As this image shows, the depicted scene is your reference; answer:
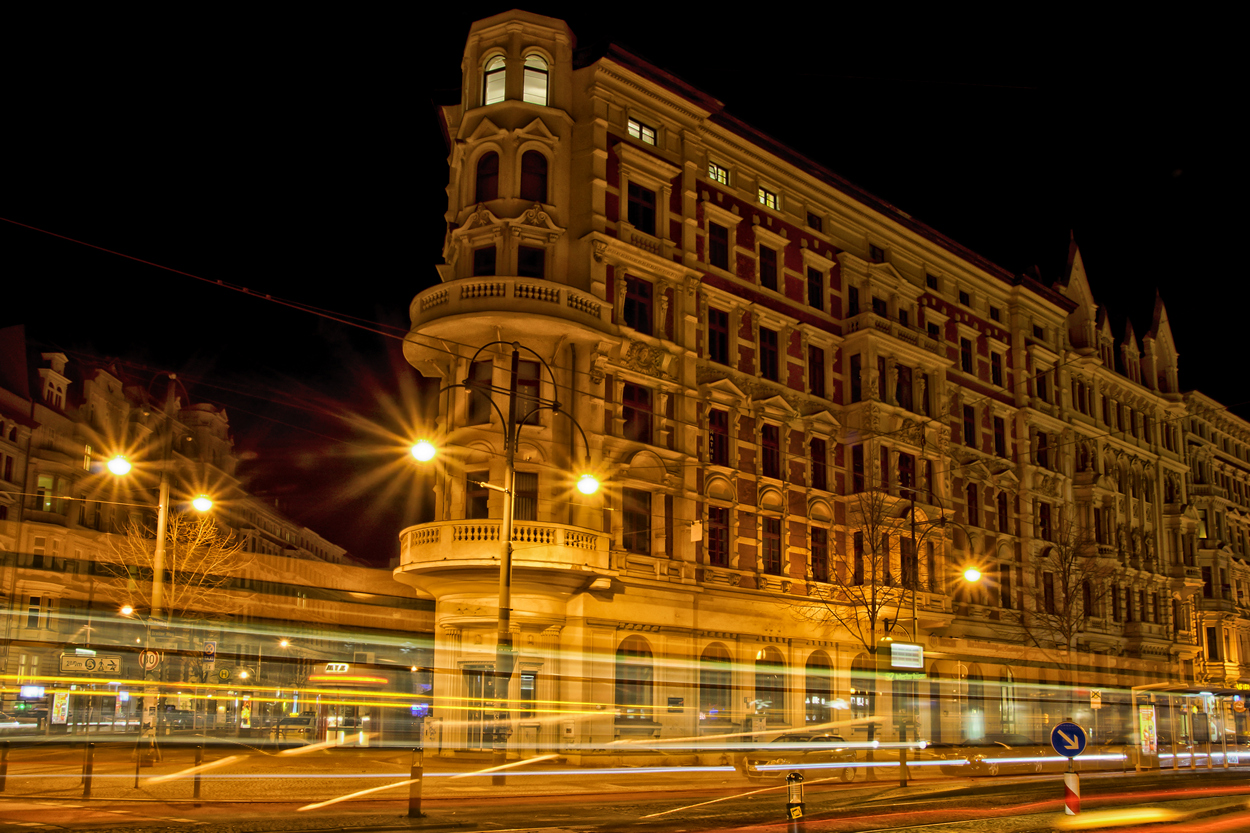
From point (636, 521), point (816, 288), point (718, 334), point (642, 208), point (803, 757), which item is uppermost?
point (642, 208)

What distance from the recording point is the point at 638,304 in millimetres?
34219

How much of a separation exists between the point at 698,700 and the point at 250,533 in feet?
155

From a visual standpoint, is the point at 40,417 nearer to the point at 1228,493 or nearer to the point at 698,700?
the point at 698,700

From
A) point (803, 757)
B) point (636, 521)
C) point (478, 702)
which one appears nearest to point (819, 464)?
point (636, 521)

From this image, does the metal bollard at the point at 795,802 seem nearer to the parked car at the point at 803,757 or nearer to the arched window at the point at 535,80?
the parked car at the point at 803,757

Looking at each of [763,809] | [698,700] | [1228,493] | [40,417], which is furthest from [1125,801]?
[1228,493]

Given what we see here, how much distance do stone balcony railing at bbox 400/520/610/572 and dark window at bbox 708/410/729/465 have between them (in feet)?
26.2

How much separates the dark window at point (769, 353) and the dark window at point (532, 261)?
32.1 feet

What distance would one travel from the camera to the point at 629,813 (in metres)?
17.6

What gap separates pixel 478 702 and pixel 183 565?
41.9ft

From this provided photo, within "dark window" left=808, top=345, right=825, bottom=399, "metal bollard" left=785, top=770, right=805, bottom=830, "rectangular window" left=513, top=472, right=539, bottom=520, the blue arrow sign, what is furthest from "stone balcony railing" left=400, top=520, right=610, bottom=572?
"metal bollard" left=785, top=770, right=805, bottom=830

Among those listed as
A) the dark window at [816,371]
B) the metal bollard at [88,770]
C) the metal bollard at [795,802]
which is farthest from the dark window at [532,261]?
the metal bollard at [795,802]

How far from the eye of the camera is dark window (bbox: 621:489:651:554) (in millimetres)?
32250

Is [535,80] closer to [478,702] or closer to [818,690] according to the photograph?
[478,702]
